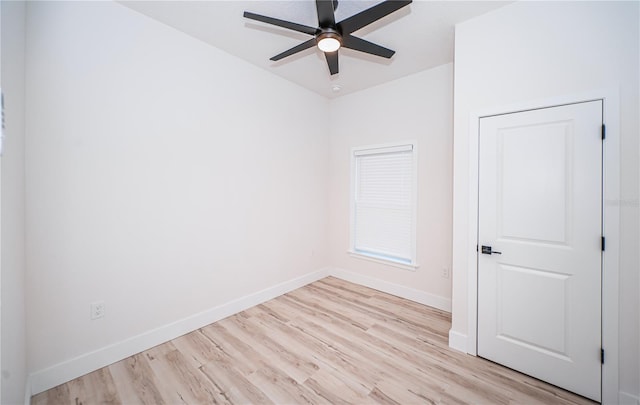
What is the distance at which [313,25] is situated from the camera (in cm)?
229

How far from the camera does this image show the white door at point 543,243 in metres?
1.76

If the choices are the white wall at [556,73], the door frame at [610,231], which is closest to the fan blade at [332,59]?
the white wall at [556,73]

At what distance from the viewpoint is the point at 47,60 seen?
1759 mm

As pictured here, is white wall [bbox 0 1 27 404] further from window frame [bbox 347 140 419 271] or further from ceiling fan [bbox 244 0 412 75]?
window frame [bbox 347 140 419 271]

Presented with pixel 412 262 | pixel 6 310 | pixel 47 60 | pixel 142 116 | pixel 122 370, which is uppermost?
pixel 47 60

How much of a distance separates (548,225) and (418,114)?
1906 mm

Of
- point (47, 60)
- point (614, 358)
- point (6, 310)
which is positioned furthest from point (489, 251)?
point (47, 60)

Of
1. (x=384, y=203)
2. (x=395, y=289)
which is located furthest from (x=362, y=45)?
(x=395, y=289)

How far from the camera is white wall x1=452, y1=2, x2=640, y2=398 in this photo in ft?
5.38

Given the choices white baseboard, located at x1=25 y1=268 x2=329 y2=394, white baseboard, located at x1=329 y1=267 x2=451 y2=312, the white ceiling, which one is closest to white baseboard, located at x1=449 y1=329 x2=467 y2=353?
white baseboard, located at x1=329 y1=267 x2=451 y2=312

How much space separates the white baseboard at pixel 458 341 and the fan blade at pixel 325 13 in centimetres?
275

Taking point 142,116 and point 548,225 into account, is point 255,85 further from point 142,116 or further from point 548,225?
point 548,225

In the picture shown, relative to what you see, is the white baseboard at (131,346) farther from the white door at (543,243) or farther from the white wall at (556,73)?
the white door at (543,243)

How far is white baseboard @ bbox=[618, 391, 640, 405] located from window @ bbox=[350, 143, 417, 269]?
6.06ft
